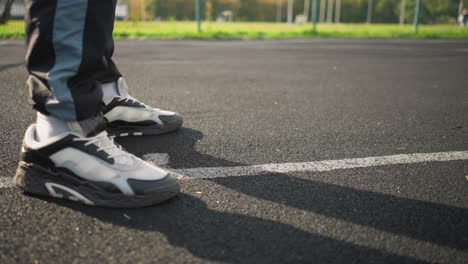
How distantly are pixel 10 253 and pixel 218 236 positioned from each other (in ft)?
1.95

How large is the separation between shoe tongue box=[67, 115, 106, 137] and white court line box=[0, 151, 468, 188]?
396 mm

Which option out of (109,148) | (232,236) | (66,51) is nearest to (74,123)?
(109,148)

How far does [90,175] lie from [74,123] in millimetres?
198

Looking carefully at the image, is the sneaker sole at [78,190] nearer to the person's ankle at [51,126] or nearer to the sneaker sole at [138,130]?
the person's ankle at [51,126]

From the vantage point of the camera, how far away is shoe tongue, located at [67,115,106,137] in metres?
1.31

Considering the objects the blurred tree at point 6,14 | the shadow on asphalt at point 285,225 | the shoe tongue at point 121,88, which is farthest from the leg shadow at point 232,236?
the blurred tree at point 6,14

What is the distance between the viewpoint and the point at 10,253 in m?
1.02

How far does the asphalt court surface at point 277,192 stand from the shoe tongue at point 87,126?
27 cm

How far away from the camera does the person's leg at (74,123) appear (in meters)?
1.18

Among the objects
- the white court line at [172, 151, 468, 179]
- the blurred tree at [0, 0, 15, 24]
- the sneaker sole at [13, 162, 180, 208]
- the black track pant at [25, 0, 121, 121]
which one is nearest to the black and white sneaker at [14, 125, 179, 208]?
the sneaker sole at [13, 162, 180, 208]

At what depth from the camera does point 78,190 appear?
4.26 ft

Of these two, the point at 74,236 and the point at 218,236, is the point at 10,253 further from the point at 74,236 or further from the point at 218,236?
the point at 218,236

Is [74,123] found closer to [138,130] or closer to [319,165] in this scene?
[138,130]

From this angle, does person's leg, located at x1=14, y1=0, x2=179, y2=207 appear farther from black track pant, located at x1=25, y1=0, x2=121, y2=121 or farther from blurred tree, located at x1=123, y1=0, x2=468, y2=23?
blurred tree, located at x1=123, y1=0, x2=468, y2=23
